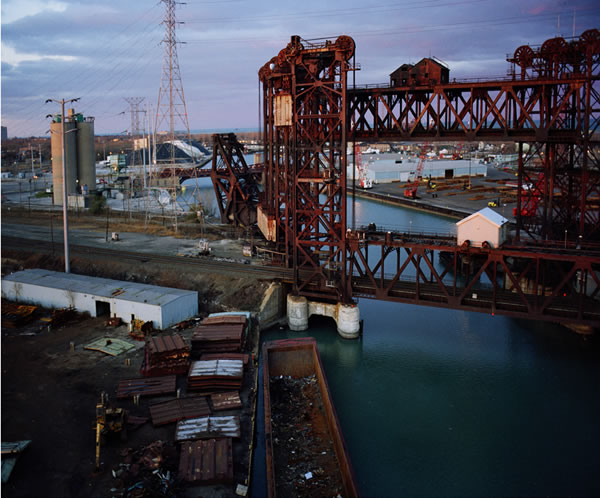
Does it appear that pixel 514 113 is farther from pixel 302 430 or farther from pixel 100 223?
pixel 100 223

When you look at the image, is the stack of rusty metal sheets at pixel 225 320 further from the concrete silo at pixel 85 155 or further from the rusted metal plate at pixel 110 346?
the concrete silo at pixel 85 155

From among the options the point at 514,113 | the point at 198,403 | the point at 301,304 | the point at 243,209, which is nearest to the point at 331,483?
the point at 198,403

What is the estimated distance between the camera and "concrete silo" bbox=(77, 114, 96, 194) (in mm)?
78125

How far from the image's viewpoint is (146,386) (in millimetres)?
21875

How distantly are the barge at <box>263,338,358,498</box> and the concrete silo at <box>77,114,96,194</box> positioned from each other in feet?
198

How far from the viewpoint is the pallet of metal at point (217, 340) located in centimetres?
2534

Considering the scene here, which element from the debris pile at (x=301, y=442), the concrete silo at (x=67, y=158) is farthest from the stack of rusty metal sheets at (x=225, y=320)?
the concrete silo at (x=67, y=158)

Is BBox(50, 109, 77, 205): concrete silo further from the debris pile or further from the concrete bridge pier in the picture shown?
the debris pile

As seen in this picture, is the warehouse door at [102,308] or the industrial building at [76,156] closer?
the warehouse door at [102,308]

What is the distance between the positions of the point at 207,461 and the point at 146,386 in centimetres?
598

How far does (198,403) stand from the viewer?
20578mm

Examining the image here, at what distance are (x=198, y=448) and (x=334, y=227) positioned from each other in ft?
58.2

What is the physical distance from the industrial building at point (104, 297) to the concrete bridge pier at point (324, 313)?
567 cm

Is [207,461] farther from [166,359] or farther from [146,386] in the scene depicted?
[166,359]
